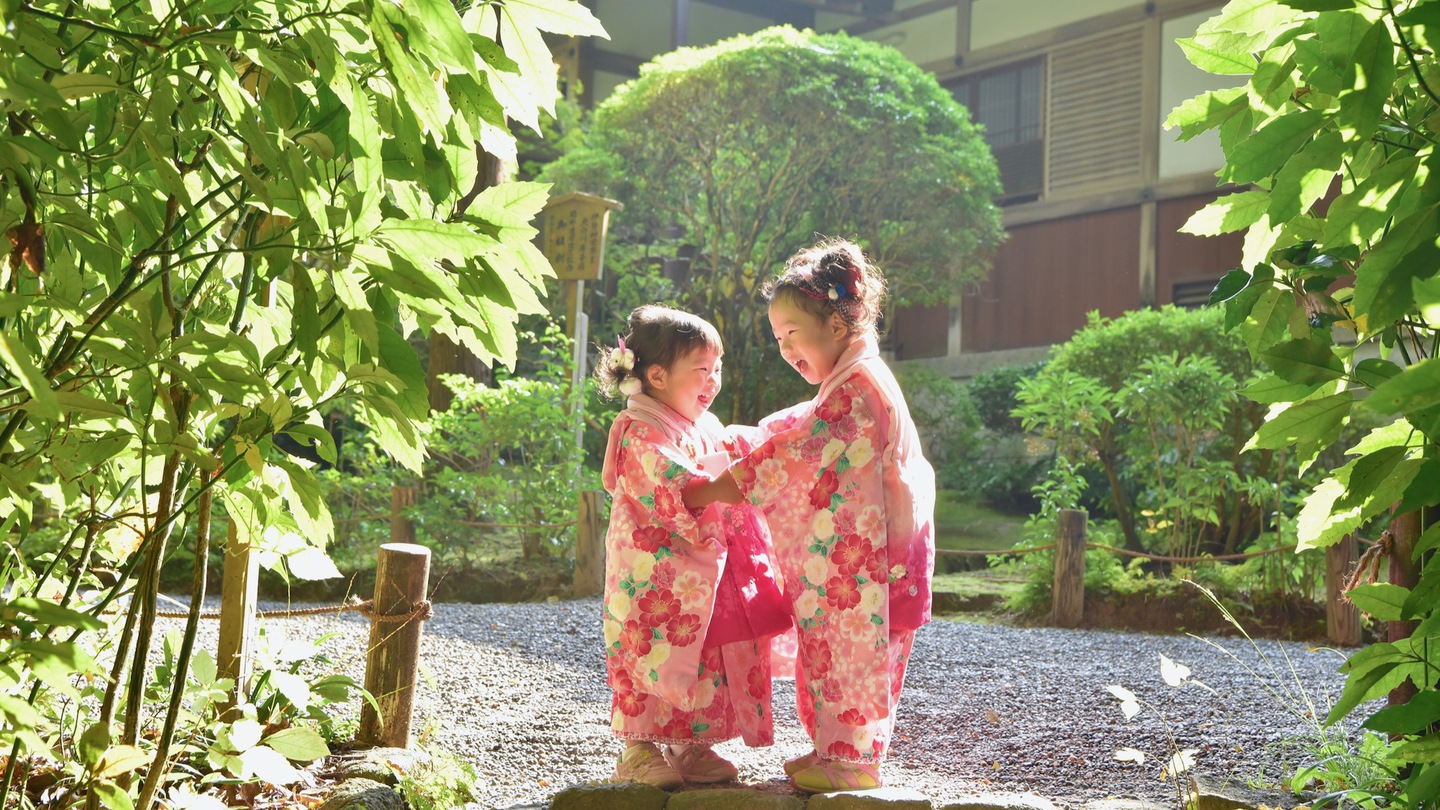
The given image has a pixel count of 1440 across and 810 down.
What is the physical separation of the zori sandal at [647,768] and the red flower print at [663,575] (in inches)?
15.1

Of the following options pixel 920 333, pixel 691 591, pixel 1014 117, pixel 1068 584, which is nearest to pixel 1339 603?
pixel 1068 584

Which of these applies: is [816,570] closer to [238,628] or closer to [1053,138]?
[238,628]

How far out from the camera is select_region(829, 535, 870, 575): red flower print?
8.65 feet

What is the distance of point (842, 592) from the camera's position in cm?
263

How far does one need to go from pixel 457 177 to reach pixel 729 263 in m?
9.39

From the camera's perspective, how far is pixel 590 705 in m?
4.11

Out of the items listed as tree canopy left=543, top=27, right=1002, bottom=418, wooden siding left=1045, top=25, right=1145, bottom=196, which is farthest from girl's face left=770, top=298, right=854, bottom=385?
wooden siding left=1045, top=25, right=1145, bottom=196

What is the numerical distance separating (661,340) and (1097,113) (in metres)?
9.83

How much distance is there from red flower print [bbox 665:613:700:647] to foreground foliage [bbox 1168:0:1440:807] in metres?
1.42

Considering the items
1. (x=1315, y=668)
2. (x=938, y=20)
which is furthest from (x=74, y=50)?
(x=938, y=20)

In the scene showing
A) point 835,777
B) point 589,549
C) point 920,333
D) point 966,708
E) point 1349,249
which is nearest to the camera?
point 1349,249

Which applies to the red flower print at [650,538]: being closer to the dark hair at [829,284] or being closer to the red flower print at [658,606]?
the red flower print at [658,606]

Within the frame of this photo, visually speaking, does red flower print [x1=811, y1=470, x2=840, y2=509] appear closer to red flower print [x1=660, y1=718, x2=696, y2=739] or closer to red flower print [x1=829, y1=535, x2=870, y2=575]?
red flower print [x1=829, y1=535, x2=870, y2=575]

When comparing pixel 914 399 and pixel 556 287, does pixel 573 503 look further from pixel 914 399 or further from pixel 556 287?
pixel 914 399
